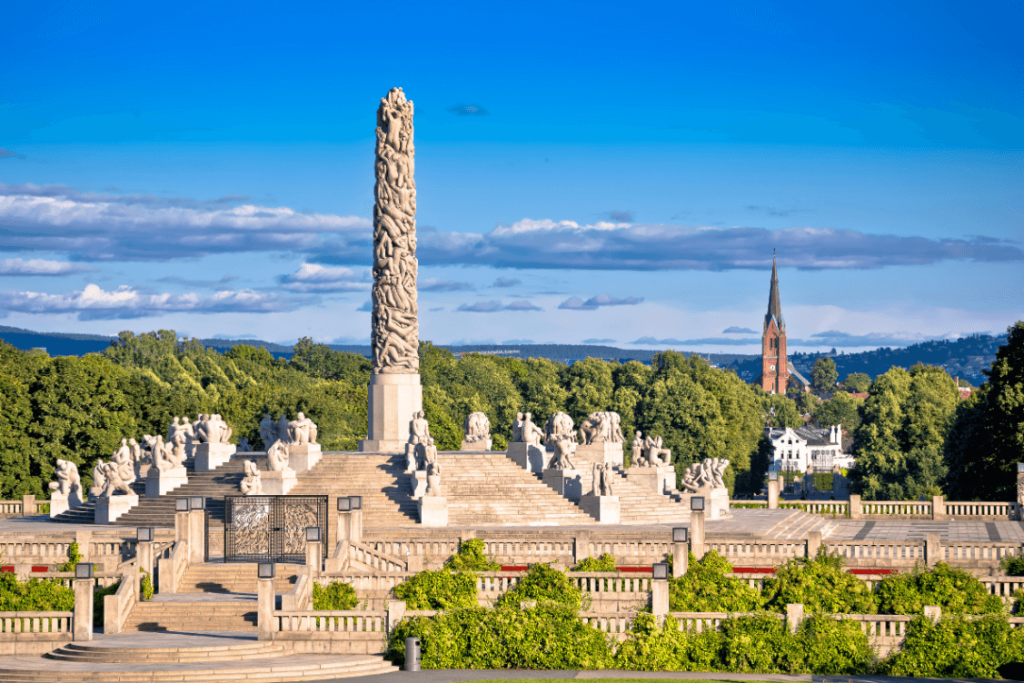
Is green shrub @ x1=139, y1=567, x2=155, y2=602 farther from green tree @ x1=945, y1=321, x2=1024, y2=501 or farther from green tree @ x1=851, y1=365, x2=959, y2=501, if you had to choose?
green tree @ x1=851, y1=365, x2=959, y2=501

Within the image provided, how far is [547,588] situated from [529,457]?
1982cm

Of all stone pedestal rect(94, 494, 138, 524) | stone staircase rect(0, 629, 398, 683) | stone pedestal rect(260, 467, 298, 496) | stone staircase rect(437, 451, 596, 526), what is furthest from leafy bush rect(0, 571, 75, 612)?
stone staircase rect(437, 451, 596, 526)

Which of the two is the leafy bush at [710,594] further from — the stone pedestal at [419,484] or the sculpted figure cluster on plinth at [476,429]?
the sculpted figure cluster on plinth at [476,429]

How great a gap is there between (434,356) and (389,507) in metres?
84.0

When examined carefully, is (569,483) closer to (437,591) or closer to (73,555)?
(437,591)

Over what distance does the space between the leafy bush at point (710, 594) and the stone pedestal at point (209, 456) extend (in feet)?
77.2

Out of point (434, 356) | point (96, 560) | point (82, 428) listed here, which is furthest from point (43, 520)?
point (434, 356)

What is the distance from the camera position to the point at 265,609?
112 feet

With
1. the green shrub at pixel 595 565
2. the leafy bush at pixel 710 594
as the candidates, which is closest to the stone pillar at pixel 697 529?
the green shrub at pixel 595 565

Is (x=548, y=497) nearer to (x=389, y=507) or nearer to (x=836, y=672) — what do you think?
(x=389, y=507)

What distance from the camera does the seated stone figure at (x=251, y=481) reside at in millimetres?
49844

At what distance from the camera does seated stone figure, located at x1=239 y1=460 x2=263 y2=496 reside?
164ft

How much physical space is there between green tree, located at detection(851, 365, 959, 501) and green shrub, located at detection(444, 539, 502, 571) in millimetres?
58942

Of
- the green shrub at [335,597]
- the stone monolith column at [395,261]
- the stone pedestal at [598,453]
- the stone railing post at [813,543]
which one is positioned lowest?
the green shrub at [335,597]
